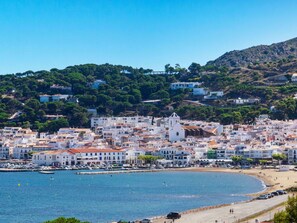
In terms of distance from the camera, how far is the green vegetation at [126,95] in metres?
91.9

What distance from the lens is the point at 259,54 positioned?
522 ft

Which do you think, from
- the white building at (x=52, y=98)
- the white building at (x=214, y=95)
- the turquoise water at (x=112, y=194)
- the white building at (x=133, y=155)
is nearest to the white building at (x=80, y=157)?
the white building at (x=133, y=155)

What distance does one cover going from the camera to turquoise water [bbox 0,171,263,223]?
1426 inches

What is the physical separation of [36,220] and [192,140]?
150 feet

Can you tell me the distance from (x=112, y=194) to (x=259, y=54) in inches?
4656

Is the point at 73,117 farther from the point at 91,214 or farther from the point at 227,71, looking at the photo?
the point at 91,214

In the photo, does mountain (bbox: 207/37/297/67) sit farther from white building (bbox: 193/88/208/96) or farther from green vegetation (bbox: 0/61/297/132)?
white building (bbox: 193/88/208/96)

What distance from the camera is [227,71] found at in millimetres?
116312

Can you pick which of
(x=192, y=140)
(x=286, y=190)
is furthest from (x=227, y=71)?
(x=286, y=190)

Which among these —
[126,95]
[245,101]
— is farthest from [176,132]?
[126,95]

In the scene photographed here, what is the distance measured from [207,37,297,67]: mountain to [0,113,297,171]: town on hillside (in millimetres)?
66985

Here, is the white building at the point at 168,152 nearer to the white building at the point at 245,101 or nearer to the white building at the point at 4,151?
the white building at the point at 4,151

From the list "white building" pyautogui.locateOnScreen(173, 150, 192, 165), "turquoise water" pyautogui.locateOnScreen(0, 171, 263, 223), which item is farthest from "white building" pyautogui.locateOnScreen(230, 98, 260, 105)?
"turquoise water" pyautogui.locateOnScreen(0, 171, 263, 223)

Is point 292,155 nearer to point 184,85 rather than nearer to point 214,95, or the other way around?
point 214,95
